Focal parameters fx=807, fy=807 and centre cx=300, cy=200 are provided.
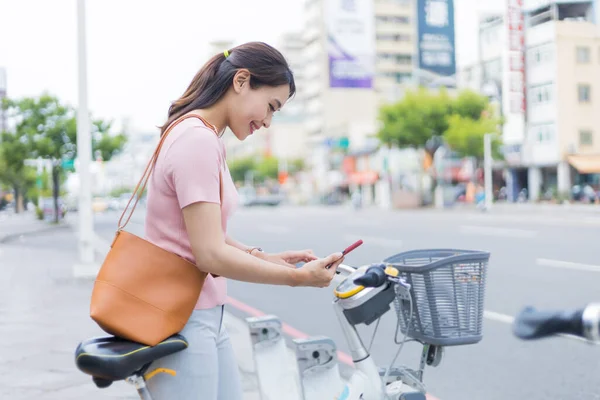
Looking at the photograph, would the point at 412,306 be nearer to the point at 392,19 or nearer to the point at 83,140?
the point at 83,140

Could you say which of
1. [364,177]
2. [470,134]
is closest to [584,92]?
[470,134]

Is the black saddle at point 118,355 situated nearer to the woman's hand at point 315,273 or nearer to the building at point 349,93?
the woman's hand at point 315,273

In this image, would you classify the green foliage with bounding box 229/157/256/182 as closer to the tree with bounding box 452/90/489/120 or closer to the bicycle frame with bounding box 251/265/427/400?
the tree with bounding box 452/90/489/120

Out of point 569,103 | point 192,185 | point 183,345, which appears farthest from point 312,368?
point 569,103

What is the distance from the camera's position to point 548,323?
1.60 m

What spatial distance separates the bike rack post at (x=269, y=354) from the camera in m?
3.45

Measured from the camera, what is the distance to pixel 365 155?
77062mm

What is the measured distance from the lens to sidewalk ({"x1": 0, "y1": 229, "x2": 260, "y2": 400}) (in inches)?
203

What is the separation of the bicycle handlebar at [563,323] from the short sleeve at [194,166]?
84 cm

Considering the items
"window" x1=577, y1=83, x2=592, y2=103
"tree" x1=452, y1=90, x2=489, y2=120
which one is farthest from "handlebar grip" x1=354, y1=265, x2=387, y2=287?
"window" x1=577, y1=83, x2=592, y2=103

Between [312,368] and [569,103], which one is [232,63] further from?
[569,103]

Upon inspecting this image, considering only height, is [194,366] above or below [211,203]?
below

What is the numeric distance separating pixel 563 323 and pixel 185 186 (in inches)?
38.2

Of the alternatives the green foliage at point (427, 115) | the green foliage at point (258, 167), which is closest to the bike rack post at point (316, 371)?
the green foliage at point (427, 115)
